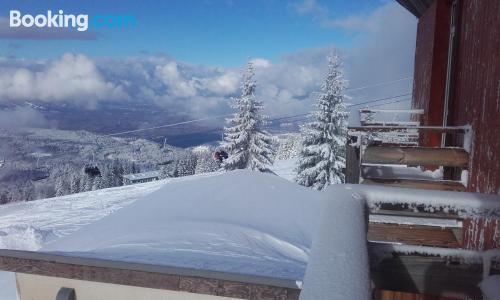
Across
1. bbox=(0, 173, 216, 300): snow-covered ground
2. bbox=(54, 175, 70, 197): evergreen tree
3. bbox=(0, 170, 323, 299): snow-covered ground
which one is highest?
bbox=(0, 170, 323, 299): snow-covered ground

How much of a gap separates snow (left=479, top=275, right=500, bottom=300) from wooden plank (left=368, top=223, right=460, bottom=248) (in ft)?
5.84

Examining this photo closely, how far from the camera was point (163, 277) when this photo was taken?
9.76ft

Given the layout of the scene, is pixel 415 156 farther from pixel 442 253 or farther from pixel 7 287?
pixel 7 287

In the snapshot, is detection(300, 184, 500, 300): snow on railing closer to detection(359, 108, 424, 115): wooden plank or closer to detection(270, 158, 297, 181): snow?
detection(359, 108, 424, 115): wooden plank

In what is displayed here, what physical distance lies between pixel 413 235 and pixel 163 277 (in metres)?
2.25

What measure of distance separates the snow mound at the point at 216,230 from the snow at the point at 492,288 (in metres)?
2.50

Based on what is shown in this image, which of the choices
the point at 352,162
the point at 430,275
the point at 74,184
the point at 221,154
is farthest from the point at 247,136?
the point at 74,184

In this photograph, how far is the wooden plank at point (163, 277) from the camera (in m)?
2.79

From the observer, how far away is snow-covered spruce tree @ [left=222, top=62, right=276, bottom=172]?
97.8ft

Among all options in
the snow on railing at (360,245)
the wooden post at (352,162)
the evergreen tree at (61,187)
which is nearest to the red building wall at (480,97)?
the wooden post at (352,162)

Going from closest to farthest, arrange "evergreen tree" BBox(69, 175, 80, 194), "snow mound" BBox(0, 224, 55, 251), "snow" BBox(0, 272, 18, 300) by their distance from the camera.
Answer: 1. "snow" BBox(0, 272, 18, 300)
2. "snow mound" BBox(0, 224, 55, 251)
3. "evergreen tree" BBox(69, 175, 80, 194)

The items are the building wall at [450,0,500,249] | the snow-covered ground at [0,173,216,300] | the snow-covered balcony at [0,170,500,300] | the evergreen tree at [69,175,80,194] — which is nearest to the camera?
the snow-covered balcony at [0,170,500,300]

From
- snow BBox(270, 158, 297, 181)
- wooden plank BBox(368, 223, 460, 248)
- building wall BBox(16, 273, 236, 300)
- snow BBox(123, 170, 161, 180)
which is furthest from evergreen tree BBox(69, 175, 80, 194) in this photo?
wooden plank BBox(368, 223, 460, 248)

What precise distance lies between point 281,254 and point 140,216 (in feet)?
14.0
